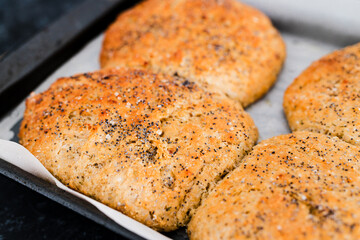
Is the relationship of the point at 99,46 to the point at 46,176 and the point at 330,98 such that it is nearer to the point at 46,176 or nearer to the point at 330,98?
the point at 46,176

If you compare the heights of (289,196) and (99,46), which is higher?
(289,196)

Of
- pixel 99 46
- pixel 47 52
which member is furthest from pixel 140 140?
pixel 99 46

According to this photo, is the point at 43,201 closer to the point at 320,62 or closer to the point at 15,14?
the point at 320,62

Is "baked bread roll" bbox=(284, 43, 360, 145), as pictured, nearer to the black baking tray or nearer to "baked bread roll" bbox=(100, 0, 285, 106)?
"baked bread roll" bbox=(100, 0, 285, 106)

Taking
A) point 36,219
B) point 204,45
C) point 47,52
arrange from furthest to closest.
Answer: point 47,52, point 204,45, point 36,219

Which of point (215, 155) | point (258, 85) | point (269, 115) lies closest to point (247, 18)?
point (258, 85)

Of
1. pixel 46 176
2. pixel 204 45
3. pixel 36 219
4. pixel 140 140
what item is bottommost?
pixel 36 219

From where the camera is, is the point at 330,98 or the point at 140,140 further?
the point at 330,98
